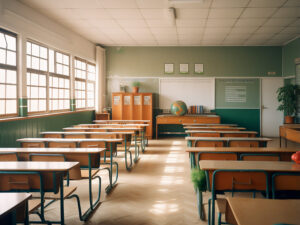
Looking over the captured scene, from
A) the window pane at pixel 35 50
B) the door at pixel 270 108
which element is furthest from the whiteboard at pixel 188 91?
the window pane at pixel 35 50

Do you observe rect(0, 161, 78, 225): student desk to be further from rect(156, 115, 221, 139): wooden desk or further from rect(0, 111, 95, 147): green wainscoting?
rect(156, 115, 221, 139): wooden desk

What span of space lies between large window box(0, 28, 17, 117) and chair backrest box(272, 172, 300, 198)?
4348 mm

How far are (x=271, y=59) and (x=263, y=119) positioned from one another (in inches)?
79.6

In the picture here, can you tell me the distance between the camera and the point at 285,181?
2.17m

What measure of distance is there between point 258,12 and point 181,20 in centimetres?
168

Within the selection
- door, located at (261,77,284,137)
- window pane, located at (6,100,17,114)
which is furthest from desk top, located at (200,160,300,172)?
door, located at (261,77,284,137)

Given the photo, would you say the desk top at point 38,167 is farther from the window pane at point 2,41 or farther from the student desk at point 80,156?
the window pane at point 2,41

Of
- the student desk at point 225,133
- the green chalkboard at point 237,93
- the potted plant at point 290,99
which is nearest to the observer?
the student desk at point 225,133

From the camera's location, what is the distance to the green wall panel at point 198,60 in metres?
9.77

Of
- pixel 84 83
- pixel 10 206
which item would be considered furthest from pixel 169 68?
pixel 10 206

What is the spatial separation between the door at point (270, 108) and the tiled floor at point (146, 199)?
17.8 feet

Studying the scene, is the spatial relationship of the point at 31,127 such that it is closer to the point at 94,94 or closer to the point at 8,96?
the point at 8,96

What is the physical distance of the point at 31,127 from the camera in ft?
18.1

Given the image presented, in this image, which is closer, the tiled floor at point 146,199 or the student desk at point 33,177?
the student desk at point 33,177
